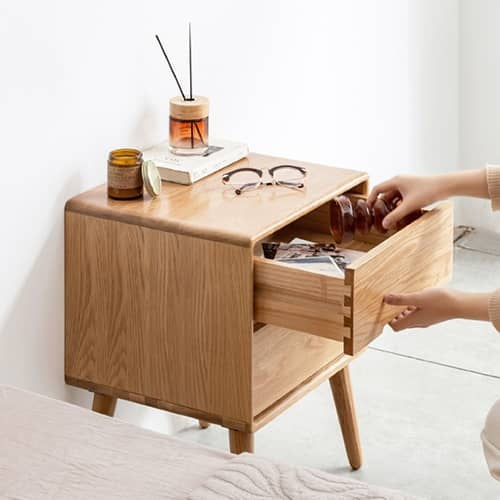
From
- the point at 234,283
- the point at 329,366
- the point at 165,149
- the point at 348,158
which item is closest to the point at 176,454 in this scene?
the point at 234,283

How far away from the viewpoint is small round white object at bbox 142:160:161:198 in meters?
1.94

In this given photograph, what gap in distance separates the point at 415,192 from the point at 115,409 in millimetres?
711

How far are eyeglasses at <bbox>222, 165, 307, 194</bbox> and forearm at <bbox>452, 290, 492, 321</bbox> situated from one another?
1.20ft

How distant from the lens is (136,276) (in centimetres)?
191

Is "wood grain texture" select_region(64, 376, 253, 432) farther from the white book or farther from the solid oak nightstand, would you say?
the white book

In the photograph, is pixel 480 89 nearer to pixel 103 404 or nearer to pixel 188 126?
pixel 188 126

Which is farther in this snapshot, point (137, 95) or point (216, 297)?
point (137, 95)

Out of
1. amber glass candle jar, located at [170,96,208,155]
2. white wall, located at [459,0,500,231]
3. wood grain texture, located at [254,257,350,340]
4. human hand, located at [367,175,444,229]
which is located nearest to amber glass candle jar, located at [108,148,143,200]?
amber glass candle jar, located at [170,96,208,155]

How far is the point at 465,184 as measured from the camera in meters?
2.01

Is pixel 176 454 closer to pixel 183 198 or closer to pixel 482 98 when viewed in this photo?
pixel 183 198

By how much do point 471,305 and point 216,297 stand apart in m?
0.40

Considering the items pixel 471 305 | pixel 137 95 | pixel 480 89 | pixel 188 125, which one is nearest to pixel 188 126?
pixel 188 125

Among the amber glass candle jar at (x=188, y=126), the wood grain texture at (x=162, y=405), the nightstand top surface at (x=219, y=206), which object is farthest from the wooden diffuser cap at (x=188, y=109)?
the wood grain texture at (x=162, y=405)

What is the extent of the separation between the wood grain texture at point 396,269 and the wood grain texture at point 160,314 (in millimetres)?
173
